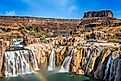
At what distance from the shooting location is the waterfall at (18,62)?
54.3m

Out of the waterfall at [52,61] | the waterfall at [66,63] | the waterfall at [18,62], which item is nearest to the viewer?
the waterfall at [18,62]

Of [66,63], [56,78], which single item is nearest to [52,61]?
[66,63]

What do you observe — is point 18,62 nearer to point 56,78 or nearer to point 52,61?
point 52,61

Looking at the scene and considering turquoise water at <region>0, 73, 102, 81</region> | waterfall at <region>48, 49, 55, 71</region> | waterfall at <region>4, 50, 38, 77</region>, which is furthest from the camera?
waterfall at <region>48, 49, 55, 71</region>

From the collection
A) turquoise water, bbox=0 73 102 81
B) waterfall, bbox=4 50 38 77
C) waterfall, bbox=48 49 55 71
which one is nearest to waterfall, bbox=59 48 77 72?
waterfall, bbox=48 49 55 71

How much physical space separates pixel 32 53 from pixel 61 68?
7658mm

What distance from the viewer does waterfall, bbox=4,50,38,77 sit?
54269 mm

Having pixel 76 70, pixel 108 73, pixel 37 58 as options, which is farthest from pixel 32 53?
pixel 108 73

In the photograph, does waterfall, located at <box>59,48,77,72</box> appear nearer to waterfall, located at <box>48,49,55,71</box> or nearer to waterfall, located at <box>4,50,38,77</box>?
waterfall, located at <box>48,49,55,71</box>

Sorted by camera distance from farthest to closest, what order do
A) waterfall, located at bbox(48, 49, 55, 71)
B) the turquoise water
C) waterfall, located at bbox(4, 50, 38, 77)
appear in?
waterfall, located at bbox(48, 49, 55, 71) < waterfall, located at bbox(4, 50, 38, 77) < the turquoise water

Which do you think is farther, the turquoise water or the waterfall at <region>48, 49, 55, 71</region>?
the waterfall at <region>48, 49, 55, 71</region>

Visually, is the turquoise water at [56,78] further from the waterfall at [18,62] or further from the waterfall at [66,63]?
the waterfall at [66,63]

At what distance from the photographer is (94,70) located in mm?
52156

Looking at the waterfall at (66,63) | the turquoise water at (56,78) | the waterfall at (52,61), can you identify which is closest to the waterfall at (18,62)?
the turquoise water at (56,78)
